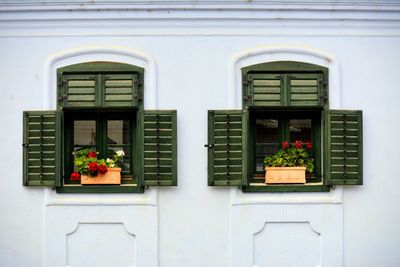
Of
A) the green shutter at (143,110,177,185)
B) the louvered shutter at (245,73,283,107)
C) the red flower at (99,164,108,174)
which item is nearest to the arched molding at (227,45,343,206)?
the louvered shutter at (245,73,283,107)

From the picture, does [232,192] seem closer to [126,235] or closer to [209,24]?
[126,235]

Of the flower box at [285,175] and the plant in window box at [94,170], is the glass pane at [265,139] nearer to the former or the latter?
the flower box at [285,175]

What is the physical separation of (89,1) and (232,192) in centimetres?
321

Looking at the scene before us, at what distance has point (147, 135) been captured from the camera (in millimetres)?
8242

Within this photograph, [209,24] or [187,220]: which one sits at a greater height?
[209,24]

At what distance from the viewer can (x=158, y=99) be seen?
839cm

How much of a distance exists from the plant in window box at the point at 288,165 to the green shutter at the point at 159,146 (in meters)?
1.30

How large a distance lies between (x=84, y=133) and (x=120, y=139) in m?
0.51

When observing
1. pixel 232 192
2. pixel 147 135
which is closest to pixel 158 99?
pixel 147 135

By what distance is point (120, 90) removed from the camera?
8320 millimetres

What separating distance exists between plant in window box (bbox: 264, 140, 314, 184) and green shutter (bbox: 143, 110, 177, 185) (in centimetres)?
130

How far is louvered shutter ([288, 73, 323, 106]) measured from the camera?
835 cm

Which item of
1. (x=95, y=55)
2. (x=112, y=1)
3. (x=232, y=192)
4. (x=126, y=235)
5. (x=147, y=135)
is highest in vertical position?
(x=112, y=1)

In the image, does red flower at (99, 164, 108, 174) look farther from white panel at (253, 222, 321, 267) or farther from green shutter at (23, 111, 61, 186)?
white panel at (253, 222, 321, 267)
